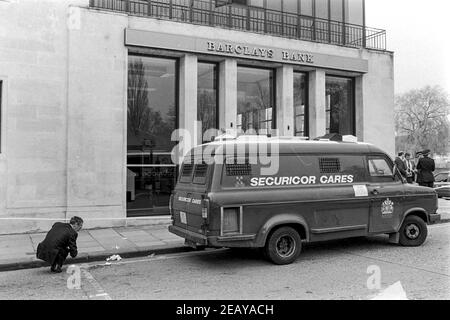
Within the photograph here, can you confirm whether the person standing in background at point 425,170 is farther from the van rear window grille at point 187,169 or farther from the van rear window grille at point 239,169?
the van rear window grille at point 187,169

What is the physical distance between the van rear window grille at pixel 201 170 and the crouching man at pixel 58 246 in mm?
2273

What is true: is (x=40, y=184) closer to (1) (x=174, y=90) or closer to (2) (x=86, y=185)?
(2) (x=86, y=185)

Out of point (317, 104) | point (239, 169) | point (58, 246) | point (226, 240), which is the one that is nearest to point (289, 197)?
point (239, 169)

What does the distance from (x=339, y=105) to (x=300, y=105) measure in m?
1.72

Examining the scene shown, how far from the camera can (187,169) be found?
8.43m

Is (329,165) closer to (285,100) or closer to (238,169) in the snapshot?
(238,169)

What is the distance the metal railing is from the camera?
1252 cm

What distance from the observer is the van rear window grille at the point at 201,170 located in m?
7.63

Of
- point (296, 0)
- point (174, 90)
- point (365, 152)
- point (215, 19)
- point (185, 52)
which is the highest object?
point (296, 0)

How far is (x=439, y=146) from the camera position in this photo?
2445 inches

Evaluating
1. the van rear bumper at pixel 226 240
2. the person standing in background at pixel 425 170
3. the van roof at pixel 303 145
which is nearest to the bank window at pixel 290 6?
the person standing in background at pixel 425 170

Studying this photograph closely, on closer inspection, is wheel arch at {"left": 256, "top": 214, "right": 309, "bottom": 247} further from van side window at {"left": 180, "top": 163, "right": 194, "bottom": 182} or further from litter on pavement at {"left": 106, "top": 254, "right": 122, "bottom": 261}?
litter on pavement at {"left": 106, "top": 254, "right": 122, "bottom": 261}

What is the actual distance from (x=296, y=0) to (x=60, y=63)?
8.35m

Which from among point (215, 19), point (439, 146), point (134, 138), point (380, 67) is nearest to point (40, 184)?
point (134, 138)
